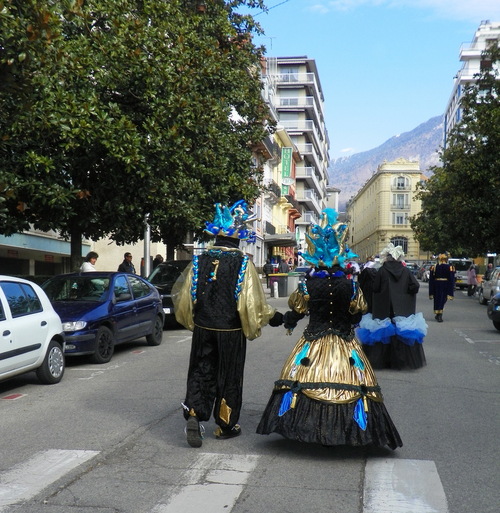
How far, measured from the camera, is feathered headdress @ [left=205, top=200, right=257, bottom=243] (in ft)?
20.7

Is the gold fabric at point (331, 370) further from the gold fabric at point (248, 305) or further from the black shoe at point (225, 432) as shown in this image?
the black shoe at point (225, 432)

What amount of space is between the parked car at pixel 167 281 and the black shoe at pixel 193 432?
10934 millimetres

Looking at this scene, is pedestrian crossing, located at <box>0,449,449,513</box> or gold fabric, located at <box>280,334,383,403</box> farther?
gold fabric, located at <box>280,334,383,403</box>

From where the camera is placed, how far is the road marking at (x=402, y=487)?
14.9ft

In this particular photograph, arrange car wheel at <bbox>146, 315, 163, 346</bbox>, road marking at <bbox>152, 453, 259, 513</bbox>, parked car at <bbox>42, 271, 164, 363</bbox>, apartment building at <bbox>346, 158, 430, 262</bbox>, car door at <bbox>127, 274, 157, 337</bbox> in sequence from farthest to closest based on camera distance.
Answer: apartment building at <bbox>346, 158, 430, 262</bbox> → car wheel at <bbox>146, 315, 163, 346</bbox> → car door at <bbox>127, 274, 157, 337</bbox> → parked car at <bbox>42, 271, 164, 363</bbox> → road marking at <bbox>152, 453, 259, 513</bbox>

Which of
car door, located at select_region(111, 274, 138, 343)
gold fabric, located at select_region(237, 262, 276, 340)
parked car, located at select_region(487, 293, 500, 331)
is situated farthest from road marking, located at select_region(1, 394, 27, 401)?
parked car, located at select_region(487, 293, 500, 331)

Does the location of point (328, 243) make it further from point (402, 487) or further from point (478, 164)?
point (478, 164)

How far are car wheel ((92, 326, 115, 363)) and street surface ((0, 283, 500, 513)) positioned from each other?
1.73 metres

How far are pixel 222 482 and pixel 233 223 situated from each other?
89.7 inches

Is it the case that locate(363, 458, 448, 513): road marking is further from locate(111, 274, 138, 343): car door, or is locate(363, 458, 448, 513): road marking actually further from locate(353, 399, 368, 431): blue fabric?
locate(111, 274, 138, 343): car door

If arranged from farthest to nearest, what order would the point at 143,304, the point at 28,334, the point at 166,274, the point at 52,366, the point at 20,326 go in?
the point at 166,274
the point at 143,304
the point at 52,366
the point at 28,334
the point at 20,326

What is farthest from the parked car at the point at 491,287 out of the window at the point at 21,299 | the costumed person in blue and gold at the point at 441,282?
the window at the point at 21,299

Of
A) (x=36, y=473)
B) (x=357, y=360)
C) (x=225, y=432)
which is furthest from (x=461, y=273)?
(x=36, y=473)

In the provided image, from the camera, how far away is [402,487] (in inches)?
195
